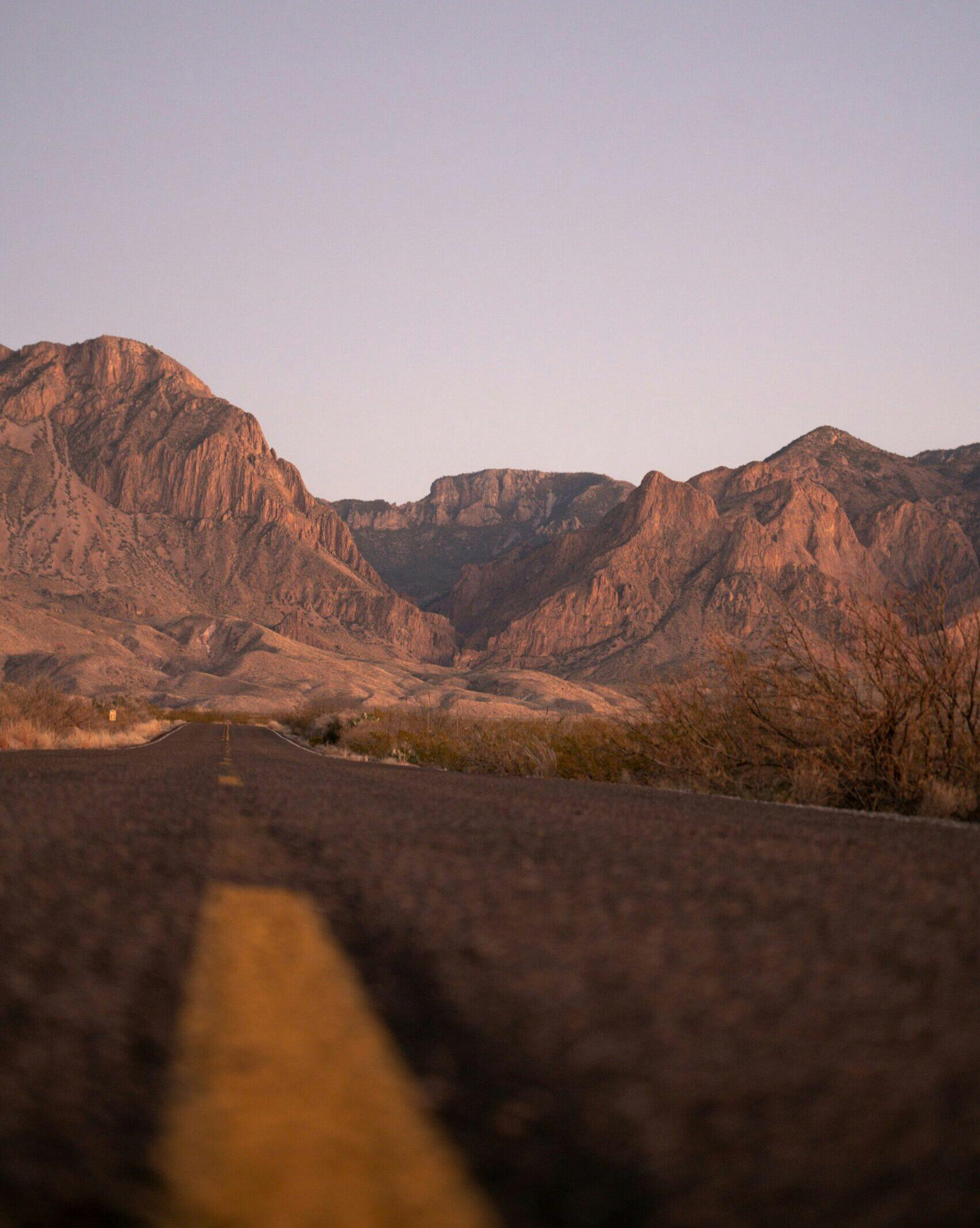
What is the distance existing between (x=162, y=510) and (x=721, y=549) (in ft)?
261

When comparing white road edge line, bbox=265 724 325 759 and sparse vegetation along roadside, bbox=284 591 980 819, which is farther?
white road edge line, bbox=265 724 325 759

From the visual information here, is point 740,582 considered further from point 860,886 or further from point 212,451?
point 860,886

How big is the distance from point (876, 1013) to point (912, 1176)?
568mm

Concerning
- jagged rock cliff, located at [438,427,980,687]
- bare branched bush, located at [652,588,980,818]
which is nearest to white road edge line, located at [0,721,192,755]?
bare branched bush, located at [652,588,980,818]

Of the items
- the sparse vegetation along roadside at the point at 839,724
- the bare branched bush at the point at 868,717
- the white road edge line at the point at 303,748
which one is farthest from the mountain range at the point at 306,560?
the bare branched bush at the point at 868,717

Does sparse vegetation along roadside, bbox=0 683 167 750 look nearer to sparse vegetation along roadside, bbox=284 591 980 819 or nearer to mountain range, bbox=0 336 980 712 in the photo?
sparse vegetation along roadside, bbox=284 591 980 819

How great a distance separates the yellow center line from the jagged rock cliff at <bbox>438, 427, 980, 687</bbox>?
4222 inches

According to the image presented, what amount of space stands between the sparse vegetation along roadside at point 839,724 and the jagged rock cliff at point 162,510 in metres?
117

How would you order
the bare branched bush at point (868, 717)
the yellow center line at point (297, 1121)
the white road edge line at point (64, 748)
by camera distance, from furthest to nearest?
1. the white road edge line at point (64, 748)
2. the bare branched bush at point (868, 717)
3. the yellow center line at point (297, 1121)

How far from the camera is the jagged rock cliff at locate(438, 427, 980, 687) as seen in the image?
420ft

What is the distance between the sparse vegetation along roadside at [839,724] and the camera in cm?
1018

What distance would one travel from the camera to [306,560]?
15725 centimetres

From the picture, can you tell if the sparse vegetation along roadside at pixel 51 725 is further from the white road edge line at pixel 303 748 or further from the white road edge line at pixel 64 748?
the white road edge line at pixel 303 748

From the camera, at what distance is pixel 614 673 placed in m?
123
